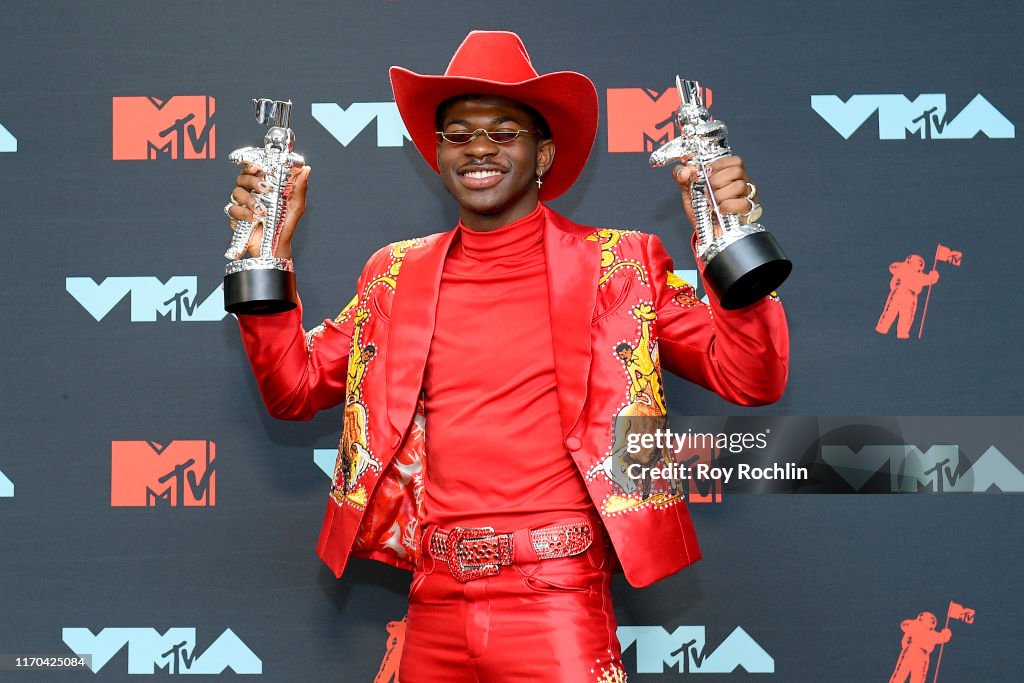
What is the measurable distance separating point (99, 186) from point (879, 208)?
220cm

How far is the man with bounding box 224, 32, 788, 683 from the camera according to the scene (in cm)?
195

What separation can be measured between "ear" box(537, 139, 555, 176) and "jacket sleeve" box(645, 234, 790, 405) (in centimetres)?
31

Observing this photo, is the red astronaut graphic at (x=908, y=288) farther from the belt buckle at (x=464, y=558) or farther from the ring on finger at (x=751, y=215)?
the belt buckle at (x=464, y=558)

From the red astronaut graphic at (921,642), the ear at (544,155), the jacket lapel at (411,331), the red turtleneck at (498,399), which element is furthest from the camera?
the red astronaut graphic at (921,642)

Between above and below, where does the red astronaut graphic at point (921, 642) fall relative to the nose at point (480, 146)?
below

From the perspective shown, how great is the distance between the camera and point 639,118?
280 cm

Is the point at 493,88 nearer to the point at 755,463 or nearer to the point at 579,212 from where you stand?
the point at 579,212

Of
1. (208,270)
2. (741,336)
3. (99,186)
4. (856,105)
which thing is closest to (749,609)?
(741,336)

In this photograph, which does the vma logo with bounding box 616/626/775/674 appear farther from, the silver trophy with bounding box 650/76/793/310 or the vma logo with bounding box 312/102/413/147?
the vma logo with bounding box 312/102/413/147

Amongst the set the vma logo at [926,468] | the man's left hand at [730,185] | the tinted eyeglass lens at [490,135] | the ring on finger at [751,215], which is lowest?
the vma logo at [926,468]

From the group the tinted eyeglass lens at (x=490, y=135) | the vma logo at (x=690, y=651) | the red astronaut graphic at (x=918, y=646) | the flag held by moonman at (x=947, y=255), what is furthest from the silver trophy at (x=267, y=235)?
the red astronaut graphic at (x=918, y=646)

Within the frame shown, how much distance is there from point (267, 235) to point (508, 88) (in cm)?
59

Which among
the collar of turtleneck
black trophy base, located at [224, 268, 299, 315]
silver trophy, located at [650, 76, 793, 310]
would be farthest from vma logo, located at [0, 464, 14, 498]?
silver trophy, located at [650, 76, 793, 310]

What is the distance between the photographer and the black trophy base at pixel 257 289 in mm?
2068
